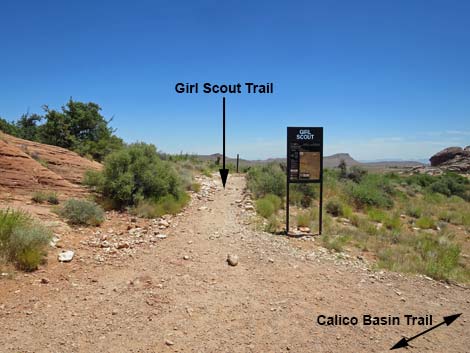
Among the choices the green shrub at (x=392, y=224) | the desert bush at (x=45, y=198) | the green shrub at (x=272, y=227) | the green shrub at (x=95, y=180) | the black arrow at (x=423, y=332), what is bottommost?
the black arrow at (x=423, y=332)

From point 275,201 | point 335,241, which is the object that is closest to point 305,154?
point 335,241

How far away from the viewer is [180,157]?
25016 mm

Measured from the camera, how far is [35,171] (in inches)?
404

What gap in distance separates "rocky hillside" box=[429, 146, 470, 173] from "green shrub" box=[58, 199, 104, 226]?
150 ft

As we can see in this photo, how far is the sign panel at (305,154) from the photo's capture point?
8.24m

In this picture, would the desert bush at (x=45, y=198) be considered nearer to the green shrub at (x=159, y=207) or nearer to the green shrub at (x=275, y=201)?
the green shrub at (x=159, y=207)

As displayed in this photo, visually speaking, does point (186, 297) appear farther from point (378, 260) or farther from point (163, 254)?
point (378, 260)

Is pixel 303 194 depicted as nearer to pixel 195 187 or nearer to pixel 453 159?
pixel 195 187

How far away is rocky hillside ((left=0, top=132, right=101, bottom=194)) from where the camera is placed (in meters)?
9.57

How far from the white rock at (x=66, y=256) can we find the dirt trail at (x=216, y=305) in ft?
0.48

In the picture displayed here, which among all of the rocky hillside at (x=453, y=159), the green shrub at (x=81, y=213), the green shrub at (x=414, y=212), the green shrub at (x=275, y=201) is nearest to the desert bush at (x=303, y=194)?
the green shrub at (x=275, y=201)

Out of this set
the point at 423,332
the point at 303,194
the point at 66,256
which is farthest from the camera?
the point at 303,194

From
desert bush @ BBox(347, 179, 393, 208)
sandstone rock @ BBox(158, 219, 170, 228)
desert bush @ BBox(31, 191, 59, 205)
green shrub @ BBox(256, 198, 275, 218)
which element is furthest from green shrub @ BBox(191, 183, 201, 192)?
desert bush @ BBox(347, 179, 393, 208)

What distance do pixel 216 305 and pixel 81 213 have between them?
4.67 meters
